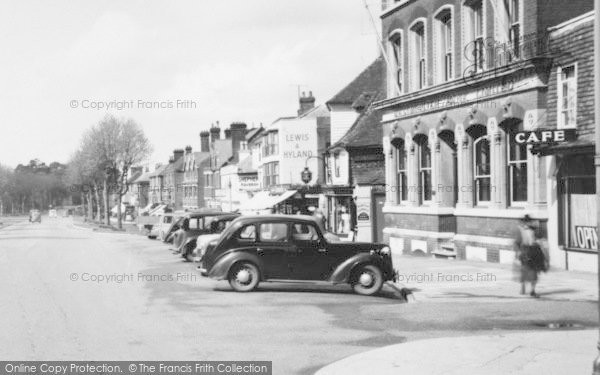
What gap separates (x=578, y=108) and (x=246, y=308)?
1057cm

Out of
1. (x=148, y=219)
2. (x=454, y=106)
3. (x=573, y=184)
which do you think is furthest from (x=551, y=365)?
(x=148, y=219)

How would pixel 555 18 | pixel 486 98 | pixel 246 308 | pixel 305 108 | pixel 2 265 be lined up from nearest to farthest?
pixel 246 308
pixel 555 18
pixel 486 98
pixel 2 265
pixel 305 108

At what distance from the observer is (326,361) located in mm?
10000

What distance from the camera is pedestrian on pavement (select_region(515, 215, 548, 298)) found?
15688 millimetres

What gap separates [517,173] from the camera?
22719 millimetres

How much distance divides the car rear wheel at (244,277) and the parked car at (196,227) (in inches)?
343

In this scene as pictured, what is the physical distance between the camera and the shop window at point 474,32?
2445cm

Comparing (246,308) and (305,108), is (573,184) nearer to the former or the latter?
(246,308)

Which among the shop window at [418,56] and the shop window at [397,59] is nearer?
the shop window at [418,56]

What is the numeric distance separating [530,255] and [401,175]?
15.1 metres

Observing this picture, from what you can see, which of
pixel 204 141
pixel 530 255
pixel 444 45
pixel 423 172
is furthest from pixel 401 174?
pixel 204 141

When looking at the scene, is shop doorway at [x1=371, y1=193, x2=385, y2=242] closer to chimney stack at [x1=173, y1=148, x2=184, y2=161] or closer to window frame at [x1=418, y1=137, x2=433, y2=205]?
window frame at [x1=418, y1=137, x2=433, y2=205]

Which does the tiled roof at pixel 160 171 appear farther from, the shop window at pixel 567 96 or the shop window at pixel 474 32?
the shop window at pixel 567 96

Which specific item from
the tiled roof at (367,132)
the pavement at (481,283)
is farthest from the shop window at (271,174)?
the pavement at (481,283)
